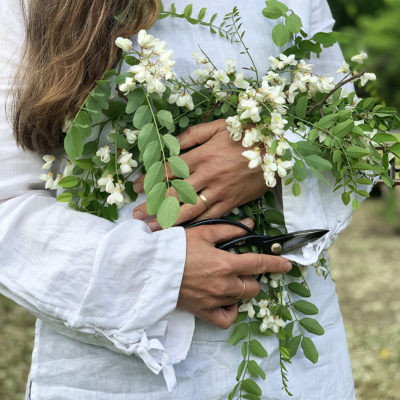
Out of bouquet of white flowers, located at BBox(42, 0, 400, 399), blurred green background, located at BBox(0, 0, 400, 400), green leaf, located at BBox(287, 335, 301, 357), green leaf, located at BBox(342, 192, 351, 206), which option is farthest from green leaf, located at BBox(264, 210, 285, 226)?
blurred green background, located at BBox(0, 0, 400, 400)

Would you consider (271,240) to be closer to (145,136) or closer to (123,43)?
(145,136)

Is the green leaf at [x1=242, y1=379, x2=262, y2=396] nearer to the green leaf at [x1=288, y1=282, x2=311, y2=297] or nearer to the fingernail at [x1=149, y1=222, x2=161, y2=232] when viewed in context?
the green leaf at [x1=288, y1=282, x2=311, y2=297]

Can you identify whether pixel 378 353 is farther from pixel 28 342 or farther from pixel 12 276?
pixel 12 276

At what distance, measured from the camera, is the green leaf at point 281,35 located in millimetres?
1116

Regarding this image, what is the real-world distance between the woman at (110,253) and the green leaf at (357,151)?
106mm

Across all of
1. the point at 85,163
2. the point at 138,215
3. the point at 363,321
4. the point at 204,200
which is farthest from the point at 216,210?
the point at 363,321

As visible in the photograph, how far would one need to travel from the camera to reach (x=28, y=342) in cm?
422

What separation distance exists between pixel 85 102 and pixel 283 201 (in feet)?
1.28

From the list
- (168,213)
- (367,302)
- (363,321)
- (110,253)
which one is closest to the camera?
(168,213)

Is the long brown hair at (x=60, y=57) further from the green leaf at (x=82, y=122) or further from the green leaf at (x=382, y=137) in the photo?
the green leaf at (x=382, y=137)

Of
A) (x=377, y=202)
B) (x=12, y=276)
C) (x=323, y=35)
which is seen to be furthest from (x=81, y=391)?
(x=377, y=202)

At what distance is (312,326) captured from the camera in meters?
1.16

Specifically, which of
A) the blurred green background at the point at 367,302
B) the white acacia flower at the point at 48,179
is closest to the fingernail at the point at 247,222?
the white acacia flower at the point at 48,179

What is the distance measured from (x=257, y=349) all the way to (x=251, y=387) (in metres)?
0.07
